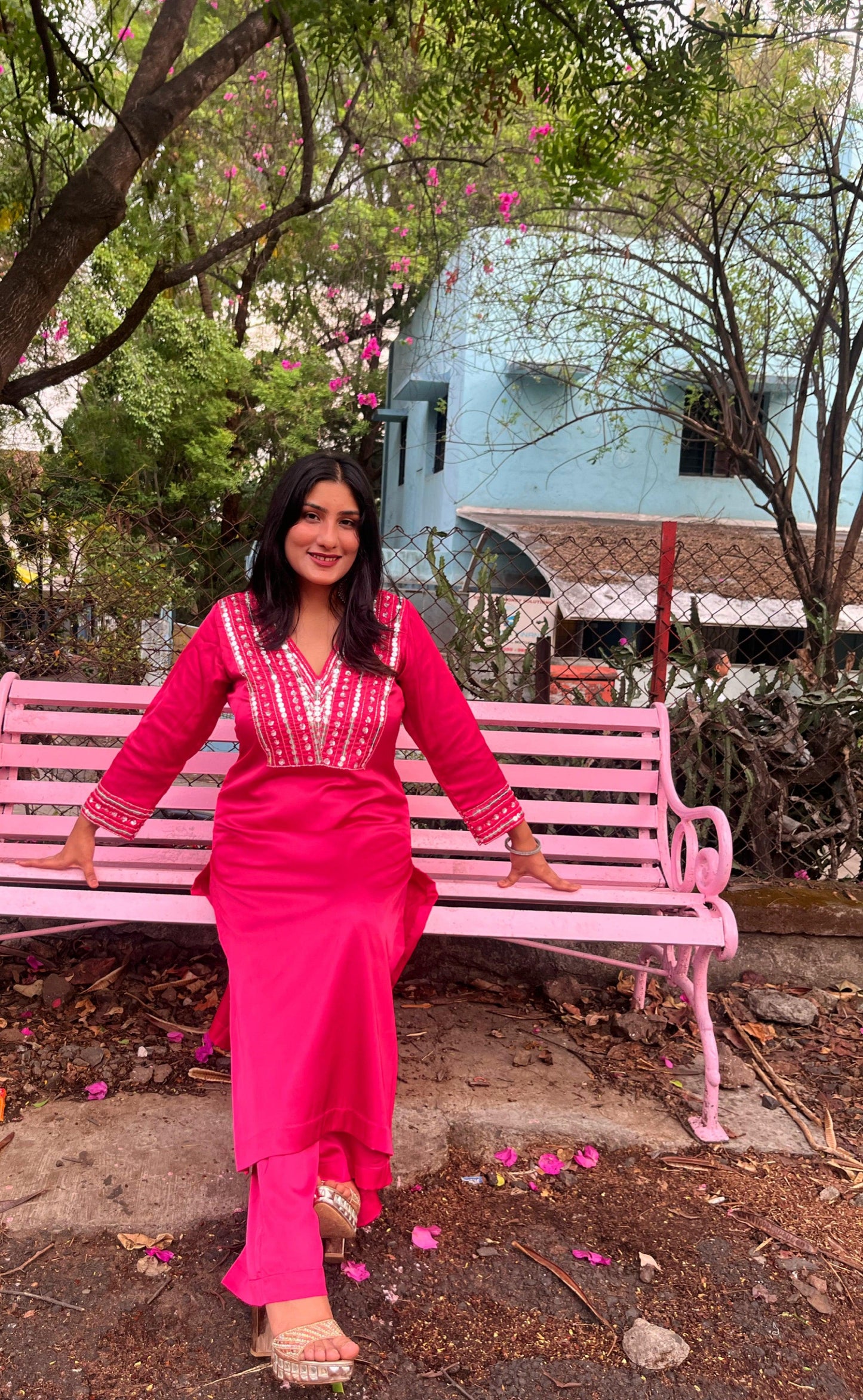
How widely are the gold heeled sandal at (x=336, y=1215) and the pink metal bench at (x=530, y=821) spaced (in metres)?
0.83

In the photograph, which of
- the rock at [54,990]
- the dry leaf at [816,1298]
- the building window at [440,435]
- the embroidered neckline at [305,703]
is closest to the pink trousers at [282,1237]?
the embroidered neckline at [305,703]

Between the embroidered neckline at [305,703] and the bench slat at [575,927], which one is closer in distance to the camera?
the embroidered neckline at [305,703]

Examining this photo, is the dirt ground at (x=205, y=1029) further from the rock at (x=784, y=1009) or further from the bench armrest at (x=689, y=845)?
the bench armrest at (x=689, y=845)

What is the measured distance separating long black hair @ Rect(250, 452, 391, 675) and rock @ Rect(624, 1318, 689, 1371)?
1.50 m

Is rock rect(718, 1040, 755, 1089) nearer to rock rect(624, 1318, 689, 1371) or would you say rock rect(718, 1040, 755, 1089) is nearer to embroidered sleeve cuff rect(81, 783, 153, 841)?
rock rect(624, 1318, 689, 1371)

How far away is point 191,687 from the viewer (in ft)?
8.23

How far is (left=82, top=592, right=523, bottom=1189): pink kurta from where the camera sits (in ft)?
6.80

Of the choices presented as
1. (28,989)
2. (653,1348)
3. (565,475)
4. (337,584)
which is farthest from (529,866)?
(565,475)

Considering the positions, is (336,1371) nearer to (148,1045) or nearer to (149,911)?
(149,911)

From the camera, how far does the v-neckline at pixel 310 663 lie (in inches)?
95.5

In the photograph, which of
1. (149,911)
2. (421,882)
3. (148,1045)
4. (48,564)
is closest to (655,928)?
(421,882)

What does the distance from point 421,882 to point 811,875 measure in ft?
7.60

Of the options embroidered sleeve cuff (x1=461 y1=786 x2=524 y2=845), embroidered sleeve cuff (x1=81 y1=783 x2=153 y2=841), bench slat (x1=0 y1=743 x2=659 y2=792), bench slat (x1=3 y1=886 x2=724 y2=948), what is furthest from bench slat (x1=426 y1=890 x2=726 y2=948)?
embroidered sleeve cuff (x1=81 y1=783 x2=153 y2=841)

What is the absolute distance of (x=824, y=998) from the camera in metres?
3.71
